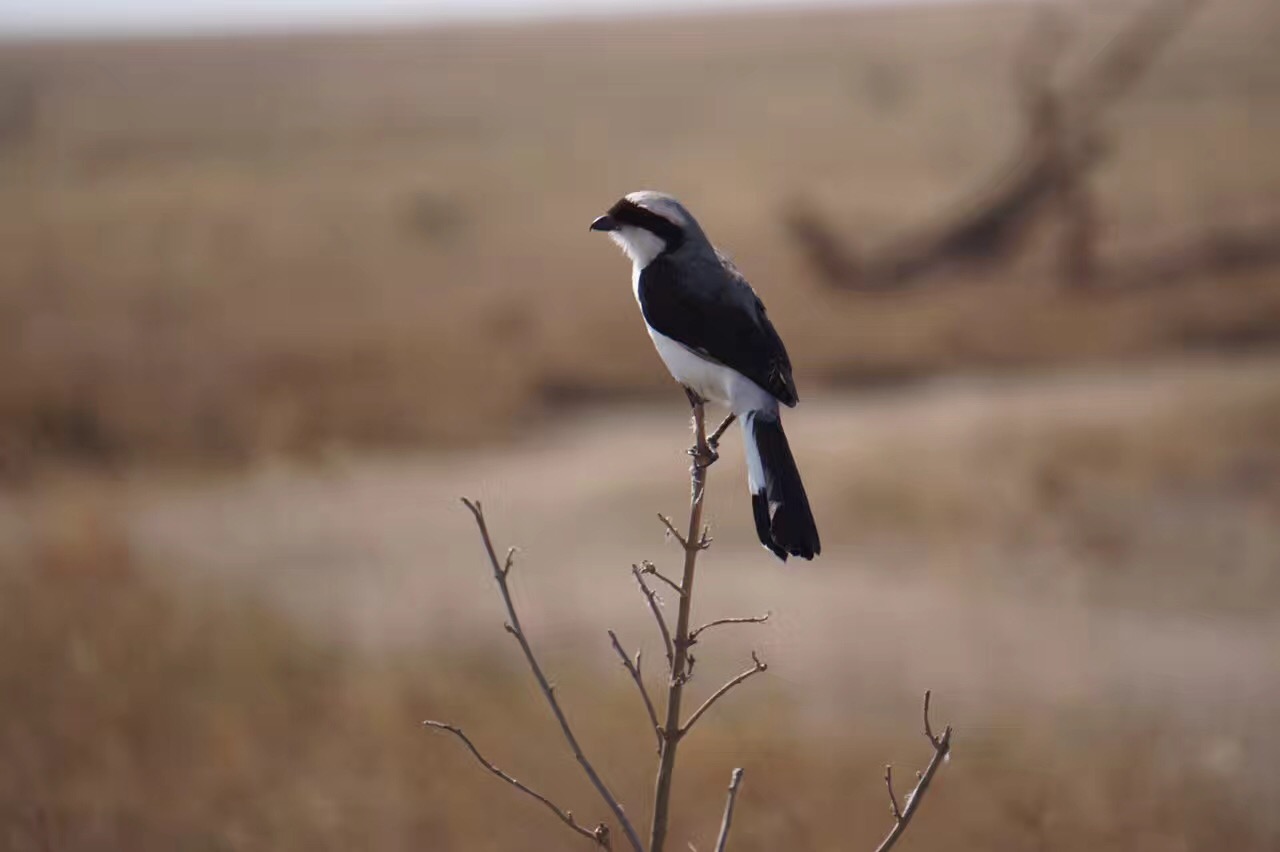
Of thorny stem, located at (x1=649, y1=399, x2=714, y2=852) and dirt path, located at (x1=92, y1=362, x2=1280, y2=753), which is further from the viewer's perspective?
dirt path, located at (x1=92, y1=362, x2=1280, y2=753)

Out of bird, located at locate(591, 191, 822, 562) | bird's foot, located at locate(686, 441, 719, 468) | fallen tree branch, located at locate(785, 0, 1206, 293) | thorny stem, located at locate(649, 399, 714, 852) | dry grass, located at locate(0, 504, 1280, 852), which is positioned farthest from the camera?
fallen tree branch, located at locate(785, 0, 1206, 293)

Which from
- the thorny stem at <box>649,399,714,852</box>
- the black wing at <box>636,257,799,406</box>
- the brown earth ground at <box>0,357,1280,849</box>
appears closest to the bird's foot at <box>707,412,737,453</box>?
the black wing at <box>636,257,799,406</box>

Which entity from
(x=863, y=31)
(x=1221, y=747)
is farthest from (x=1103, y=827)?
(x=863, y=31)

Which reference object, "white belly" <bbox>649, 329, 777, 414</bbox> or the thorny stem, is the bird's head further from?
the thorny stem

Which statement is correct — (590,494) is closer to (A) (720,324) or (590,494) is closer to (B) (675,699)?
(A) (720,324)

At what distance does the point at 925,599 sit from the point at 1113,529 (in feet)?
6.56

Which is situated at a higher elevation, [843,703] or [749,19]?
[749,19]

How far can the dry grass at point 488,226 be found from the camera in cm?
1920

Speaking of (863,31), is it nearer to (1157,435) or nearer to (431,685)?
(1157,435)

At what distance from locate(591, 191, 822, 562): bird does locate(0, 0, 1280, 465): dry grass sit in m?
6.39

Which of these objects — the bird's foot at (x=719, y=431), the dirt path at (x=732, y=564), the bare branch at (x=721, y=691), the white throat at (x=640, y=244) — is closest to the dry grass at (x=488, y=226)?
the dirt path at (x=732, y=564)

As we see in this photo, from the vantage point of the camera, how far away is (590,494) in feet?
51.5

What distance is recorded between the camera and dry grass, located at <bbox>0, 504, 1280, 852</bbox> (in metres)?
6.56

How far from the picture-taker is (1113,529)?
13.0 m
